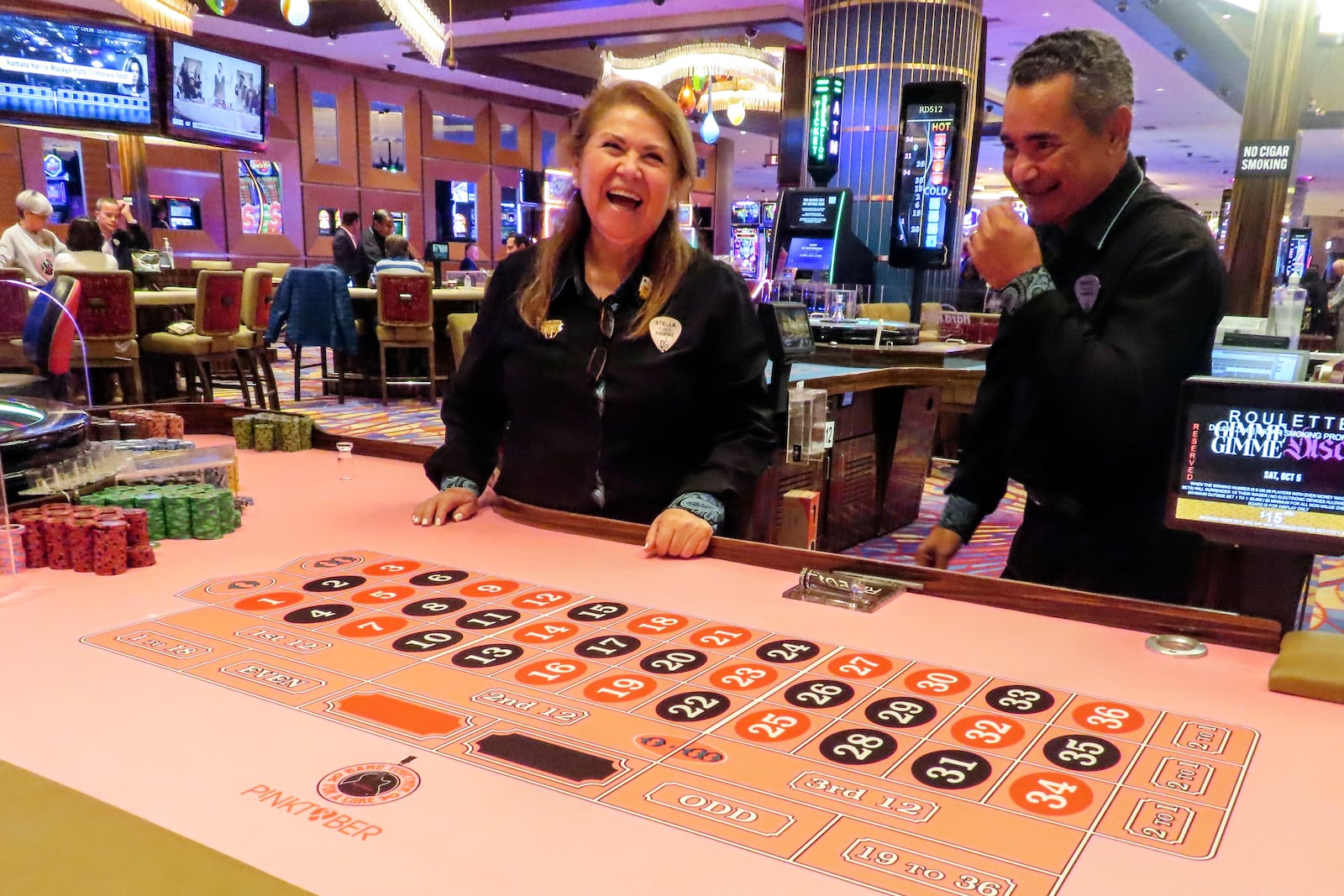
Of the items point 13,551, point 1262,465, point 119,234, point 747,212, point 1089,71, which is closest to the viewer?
point 1262,465

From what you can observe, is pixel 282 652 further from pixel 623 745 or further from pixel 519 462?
pixel 519 462

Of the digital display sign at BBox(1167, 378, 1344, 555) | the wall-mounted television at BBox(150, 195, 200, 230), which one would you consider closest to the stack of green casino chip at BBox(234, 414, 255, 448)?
the digital display sign at BBox(1167, 378, 1344, 555)

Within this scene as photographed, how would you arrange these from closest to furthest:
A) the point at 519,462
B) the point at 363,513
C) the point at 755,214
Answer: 1. the point at 363,513
2. the point at 519,462
3. the point at 755,214

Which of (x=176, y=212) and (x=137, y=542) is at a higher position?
(x=176, y=212)

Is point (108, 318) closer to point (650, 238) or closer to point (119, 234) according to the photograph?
point (119, 234)

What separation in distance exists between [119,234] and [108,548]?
27.9 ft

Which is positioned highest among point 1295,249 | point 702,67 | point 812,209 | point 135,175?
point 702,67

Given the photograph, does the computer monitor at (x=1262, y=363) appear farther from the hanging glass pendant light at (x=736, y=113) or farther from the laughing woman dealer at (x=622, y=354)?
the hanging glass pendant light at (x=736, y=113)

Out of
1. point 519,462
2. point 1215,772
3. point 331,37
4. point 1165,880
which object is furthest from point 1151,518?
point 331,37

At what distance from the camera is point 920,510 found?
518 cm

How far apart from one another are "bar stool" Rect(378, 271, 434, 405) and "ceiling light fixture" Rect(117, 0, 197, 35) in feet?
7.00

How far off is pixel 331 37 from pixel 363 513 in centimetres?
1031

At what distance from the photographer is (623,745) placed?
0.89 m

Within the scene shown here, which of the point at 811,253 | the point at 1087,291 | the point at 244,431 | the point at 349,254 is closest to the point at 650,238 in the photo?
the point at 1087,291
